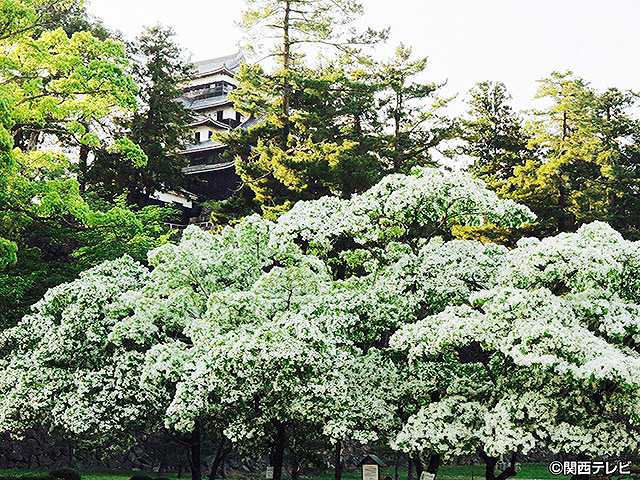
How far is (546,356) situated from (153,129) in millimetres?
22640

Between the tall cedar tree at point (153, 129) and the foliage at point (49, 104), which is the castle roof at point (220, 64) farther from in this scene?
the foliage at point (49, 104)

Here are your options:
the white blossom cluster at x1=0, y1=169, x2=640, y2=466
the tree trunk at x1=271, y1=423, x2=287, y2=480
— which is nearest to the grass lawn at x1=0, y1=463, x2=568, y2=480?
the white blossom cluster at x1=0, y1=169, x2=640, y2=466

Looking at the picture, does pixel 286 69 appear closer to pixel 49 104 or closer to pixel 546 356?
pixel 49 104

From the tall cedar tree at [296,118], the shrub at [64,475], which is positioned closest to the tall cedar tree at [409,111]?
the tall cedar tree at [296,118]

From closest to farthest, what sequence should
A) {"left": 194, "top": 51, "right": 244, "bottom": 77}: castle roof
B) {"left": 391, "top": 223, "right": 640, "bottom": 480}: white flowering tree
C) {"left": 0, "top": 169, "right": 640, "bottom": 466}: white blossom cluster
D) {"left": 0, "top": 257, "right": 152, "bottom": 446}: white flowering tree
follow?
{"left": 391, "top": 223, "right": 640, "bottom": 480}: white flowering tree
{"left": 0, "top": 169, "right": 640, "bottom": 466}: white blossom cluster
{"left": 0, "top": 257, "right": 152, "bottom": 446}: white flowering tree
{"left": 194, "top": 51, "right": 244, "bottom": 77}: castle roof

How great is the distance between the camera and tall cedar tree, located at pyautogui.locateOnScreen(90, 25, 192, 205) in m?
27.0

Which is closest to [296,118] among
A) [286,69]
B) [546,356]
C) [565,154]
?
[286,69]

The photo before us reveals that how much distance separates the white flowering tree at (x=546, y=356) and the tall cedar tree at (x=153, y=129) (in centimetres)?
1839

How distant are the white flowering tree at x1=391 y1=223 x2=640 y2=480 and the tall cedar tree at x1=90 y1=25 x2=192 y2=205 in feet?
60.3

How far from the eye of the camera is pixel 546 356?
904 centimetres

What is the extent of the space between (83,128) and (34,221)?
9.39 feet

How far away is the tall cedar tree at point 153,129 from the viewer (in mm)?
27000

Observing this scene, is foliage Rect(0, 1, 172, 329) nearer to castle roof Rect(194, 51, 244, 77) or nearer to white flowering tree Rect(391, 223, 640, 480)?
white flowering tree Rect(391, 223, 640, 480)

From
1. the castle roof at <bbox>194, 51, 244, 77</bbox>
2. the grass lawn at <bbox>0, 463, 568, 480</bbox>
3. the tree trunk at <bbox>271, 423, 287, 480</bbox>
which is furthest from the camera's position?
the castle roof at <bbox>194, 51, 244, 77</bbox>
